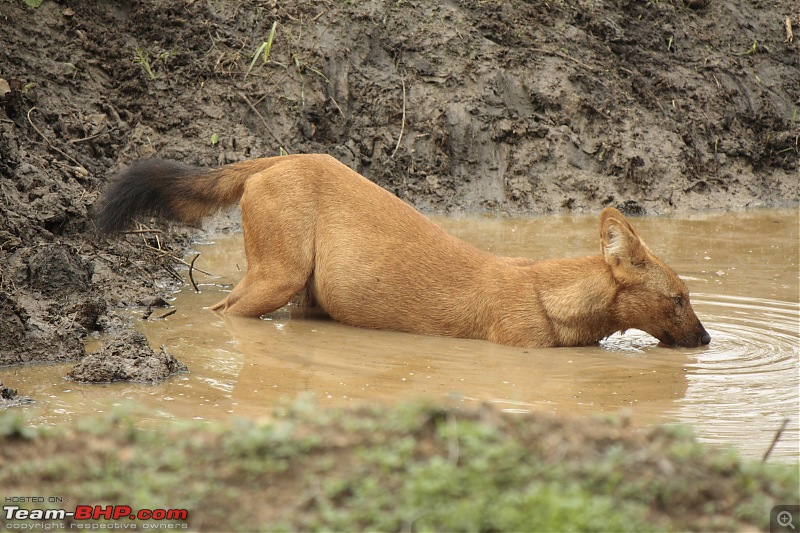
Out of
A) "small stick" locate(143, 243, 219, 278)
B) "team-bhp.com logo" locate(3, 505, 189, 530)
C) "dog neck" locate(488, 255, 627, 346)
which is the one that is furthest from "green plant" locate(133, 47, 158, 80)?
"team-bhp.com logo" locate(3, 505, 189, 530)

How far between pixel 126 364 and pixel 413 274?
203 centimetres

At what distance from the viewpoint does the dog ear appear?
21.1ft

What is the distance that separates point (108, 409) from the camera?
4.73m

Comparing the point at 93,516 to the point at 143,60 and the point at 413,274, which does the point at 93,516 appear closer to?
the point at 413,274

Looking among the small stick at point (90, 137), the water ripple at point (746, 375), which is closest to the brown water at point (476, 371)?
the water ripple at point (746, 375)

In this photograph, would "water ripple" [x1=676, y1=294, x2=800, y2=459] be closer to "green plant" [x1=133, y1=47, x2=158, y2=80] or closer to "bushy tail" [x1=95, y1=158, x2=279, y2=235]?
"bushy tail" [x1=95, y1=158, x2=279, y2=235]

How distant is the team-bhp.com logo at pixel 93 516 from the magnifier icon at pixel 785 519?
173 centimetres

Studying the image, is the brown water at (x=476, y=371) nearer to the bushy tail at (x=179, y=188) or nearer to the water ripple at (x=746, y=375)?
the water ripple at (x=746, y=375)

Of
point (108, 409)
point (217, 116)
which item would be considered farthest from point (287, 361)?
point (217, 116)

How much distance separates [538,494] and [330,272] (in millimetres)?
3872

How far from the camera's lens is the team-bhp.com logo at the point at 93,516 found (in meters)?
2.95

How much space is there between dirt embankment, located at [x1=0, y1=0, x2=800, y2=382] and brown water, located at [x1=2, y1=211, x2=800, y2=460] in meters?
1.99

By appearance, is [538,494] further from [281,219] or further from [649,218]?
[649,218]

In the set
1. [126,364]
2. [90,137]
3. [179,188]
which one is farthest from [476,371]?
[90,137]
